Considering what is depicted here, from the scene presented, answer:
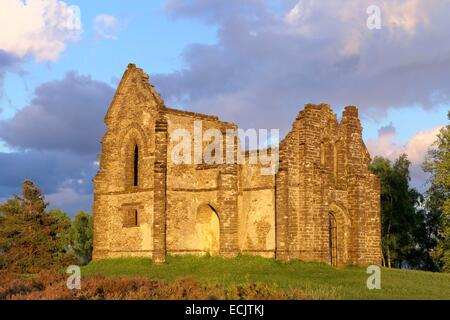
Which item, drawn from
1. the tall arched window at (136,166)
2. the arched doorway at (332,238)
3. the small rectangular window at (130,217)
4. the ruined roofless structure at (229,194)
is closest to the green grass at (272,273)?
the ruined roofless structure at (229,194)

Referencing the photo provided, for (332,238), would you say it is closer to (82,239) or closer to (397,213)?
(397,213)

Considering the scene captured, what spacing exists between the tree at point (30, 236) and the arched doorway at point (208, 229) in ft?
38.4

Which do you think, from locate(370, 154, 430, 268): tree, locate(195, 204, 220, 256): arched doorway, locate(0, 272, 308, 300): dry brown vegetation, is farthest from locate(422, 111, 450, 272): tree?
locate(0, 272, 308, 300): dry brown vegetation

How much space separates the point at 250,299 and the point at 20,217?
1274 inches

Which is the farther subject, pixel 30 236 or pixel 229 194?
pixel 30 236

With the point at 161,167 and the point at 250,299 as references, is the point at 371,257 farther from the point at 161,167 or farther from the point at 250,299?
the point at 250,299

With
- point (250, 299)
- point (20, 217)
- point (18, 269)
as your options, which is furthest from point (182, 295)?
point (20, 217)

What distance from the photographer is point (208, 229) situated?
34.0 m

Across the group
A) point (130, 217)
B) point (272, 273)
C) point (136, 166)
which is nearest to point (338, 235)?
point (272, 273)

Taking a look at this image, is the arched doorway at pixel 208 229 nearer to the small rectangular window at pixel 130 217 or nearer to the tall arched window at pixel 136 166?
the small rectangular window at pixel 130 217

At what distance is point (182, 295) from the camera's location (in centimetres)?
1424

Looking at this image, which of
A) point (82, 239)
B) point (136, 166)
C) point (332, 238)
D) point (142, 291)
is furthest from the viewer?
point (82, 239)

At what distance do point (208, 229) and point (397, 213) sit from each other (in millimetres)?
24050

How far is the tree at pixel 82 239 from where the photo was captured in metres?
66.4
